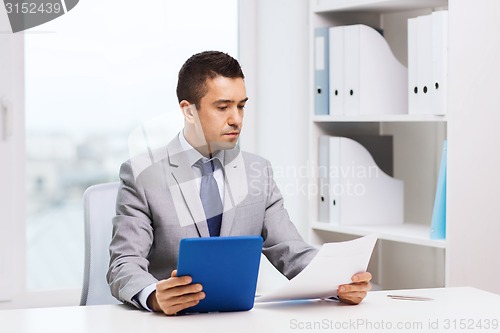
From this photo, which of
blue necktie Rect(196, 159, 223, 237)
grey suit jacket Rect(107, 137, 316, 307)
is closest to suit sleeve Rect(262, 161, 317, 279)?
grey suit jacket Rect(107, 137, 316, 307)

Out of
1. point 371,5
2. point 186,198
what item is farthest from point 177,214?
point 371,5

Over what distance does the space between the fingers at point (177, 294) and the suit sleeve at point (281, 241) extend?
531mm

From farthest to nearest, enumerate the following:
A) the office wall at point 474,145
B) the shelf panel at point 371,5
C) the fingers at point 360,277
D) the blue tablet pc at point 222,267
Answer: the shelf panel at point 371,5 → the office wall at point 474,145 → the fingers at point 360,277 → the blue tablet pc at point 222,267

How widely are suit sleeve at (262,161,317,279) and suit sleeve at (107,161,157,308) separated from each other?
360mm

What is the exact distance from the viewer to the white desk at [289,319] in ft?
5.24

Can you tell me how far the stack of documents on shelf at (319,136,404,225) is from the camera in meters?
3.00

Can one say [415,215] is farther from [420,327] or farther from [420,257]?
[420,327]

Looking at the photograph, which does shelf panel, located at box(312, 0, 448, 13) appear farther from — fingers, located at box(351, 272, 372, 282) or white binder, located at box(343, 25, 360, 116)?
fingers, located at box(351, 272, 372, 282)

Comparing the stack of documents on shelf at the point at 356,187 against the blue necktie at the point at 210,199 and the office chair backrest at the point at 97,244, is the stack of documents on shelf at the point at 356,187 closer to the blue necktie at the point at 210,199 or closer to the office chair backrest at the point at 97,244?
the blue necktie at the point at 210,199

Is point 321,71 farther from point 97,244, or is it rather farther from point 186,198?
point 97,244

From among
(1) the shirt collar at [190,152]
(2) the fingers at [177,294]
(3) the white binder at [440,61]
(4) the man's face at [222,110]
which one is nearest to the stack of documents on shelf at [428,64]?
(3) the white binder at [440,61]

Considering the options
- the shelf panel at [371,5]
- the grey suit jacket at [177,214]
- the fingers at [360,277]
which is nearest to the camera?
the fingers at [360,277]

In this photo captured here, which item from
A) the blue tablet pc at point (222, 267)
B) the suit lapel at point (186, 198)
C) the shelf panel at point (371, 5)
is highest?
the shelf panel at point (371, 5)

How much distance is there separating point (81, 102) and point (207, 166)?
122 centimetres
